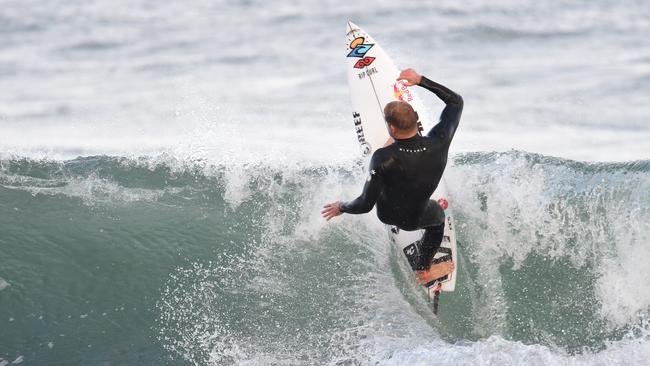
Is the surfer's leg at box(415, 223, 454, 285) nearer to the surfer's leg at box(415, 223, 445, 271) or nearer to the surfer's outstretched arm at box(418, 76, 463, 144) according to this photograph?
the surfer's leg at box(415, 223, 445, 271)

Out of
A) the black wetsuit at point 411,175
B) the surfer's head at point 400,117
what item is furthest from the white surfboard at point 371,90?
the surfer's head at point 400,117

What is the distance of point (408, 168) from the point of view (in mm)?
4621

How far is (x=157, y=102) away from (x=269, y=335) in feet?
17.0

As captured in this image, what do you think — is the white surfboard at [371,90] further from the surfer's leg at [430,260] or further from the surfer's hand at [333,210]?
the surfer's hand at [333,210]

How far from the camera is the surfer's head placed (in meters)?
4.37

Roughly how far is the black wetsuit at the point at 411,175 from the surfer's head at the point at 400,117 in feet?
0.40

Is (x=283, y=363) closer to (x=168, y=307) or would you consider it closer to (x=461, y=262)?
(x=168, y=307)

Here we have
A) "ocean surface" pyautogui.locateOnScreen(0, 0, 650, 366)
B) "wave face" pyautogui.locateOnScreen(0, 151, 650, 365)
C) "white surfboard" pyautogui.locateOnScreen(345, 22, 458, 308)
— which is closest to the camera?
"wave face" pyautogui.locateOnScreen(0, 151, 650, 365)

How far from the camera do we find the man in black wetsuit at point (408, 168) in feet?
14.8

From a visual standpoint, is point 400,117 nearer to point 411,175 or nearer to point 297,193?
point 411,175

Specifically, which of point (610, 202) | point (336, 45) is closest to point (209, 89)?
point (336, 45)

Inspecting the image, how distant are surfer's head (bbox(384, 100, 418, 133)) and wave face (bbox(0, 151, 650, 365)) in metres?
1.62

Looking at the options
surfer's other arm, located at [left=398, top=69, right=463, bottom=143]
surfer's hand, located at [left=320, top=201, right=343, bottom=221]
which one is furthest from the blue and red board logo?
surfer's hand, located at [left=320, top=201, right=343, bottom=221]

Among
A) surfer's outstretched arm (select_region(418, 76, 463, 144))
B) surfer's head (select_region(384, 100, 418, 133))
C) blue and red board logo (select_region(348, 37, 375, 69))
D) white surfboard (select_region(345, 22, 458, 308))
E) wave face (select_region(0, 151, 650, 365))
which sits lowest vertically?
wave face (select_region(0, 151, 650, 365))
